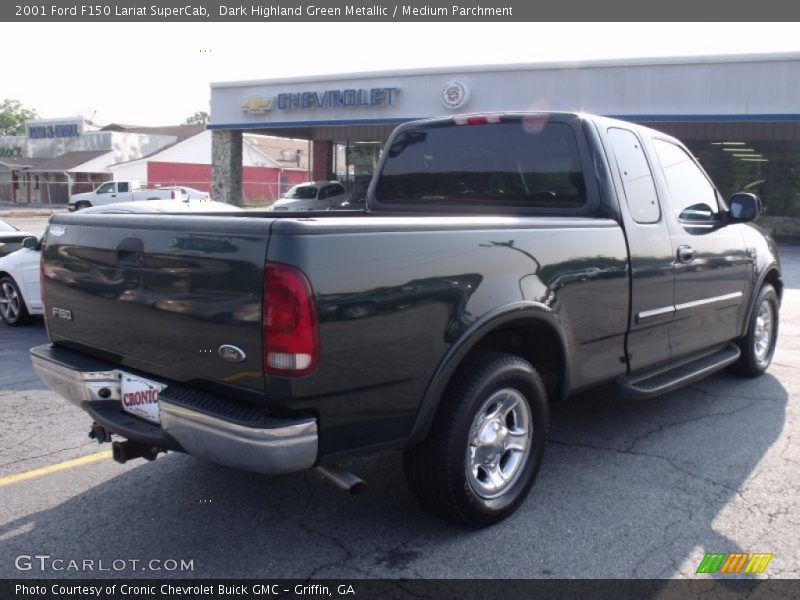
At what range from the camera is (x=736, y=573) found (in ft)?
10.8

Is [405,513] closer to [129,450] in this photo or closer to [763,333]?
[129,450]

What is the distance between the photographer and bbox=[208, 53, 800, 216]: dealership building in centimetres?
2122

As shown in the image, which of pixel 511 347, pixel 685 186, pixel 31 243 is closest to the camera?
pixel 511 347

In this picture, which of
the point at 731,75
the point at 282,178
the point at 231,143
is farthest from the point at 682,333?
the point at 282,178

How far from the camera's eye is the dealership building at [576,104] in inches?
835

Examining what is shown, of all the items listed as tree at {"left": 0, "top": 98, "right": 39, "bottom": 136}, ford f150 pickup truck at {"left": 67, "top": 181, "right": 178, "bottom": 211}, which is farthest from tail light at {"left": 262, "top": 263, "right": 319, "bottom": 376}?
tree at {"left": 0, "top": 98, "right": 39, "bottom": 136}

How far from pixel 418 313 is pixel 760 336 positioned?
455 centimetres

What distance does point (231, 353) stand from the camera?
9.68ft

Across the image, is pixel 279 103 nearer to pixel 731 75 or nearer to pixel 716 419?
pixel 731 75

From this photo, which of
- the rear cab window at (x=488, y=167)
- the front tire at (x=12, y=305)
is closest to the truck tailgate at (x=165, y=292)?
the rear cab window at (x=488, y=167)

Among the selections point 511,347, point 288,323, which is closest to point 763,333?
point 511,347

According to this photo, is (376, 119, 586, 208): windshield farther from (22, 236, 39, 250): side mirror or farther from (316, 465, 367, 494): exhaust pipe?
(22, 236, 39, 250): side mirror

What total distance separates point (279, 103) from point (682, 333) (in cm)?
2590

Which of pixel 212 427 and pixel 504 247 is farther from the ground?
pixel 504 247
